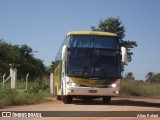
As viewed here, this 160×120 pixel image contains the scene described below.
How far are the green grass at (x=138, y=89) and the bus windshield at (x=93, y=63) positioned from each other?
47.7 feet

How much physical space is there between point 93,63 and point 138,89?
740 inches

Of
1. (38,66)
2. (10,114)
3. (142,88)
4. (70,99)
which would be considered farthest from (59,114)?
(38,66)

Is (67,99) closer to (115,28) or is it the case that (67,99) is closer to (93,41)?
(93,41)

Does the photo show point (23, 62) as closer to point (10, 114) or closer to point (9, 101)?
point (9, 101)

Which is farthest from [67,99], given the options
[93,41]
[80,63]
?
[93,41]

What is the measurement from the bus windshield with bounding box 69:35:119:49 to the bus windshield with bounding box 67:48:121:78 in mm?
301

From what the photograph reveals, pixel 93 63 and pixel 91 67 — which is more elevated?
pixel 93 63

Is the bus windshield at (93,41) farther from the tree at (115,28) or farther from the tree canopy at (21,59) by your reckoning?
the tree canopy at (21,59)

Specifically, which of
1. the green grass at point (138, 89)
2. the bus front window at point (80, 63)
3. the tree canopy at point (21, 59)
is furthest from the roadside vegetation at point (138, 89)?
the tree canopy at point (21, 59)

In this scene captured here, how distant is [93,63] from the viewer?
2100 cm

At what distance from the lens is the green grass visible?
1459 inches

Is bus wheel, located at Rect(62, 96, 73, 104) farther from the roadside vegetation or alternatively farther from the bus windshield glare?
the roadside vegetation

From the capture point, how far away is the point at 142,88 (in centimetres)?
3975

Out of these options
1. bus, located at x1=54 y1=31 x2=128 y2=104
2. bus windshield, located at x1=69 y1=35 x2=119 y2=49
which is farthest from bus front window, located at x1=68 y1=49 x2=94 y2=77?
bus windshield, located at x1=69 y1=35 x2=119 y2=49
